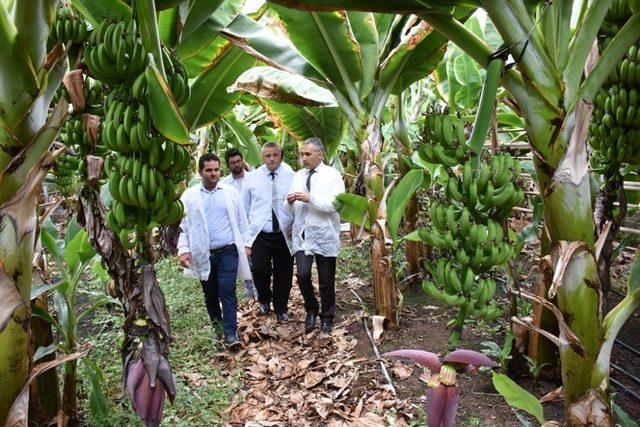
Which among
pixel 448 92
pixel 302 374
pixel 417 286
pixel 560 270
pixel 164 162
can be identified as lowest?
pixel 302 374

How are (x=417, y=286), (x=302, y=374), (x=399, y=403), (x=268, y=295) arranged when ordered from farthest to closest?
(x=417, y=286), (x=268, y=295), (x=302, y=374), (x=399, y=403)

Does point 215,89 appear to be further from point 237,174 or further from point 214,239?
point 237,174

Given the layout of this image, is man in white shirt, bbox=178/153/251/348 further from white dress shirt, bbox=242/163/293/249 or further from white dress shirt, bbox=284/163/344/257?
white dress shirt, bbox=284/163/344/257

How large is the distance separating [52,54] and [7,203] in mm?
469

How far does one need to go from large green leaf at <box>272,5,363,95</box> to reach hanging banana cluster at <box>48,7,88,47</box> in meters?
1.37

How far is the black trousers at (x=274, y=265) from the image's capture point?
3.73 metres

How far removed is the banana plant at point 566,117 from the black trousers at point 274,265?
2684mm

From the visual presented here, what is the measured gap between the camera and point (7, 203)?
3.48 ft

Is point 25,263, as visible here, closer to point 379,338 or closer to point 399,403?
point 399,403

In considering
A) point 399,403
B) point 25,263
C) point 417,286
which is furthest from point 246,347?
point 25,263

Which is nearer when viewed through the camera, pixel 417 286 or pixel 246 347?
pixel 246 347

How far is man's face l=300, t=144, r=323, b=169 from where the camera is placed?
3.39m

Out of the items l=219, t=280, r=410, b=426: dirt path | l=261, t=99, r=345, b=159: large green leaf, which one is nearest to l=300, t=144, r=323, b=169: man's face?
l=261, t=99, r=345, b=159: large green leaf

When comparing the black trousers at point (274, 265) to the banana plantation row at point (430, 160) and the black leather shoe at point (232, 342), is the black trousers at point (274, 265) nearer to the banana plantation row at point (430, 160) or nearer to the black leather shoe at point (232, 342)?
the black leather shoe at point (232, 342)
